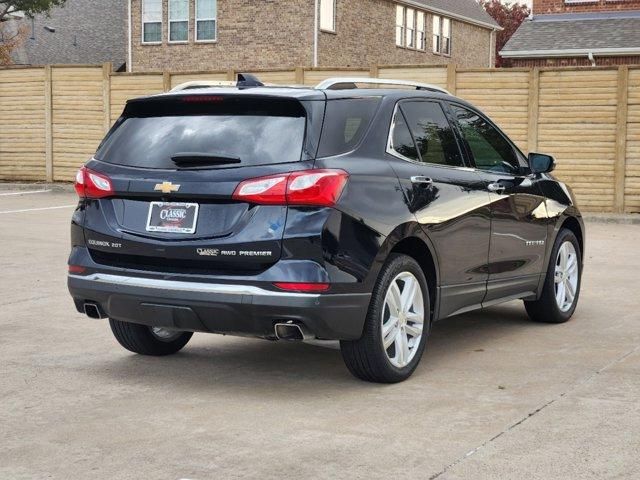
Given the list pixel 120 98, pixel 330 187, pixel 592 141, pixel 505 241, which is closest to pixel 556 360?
pixel 505 241

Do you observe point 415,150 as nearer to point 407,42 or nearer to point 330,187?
point 330,187

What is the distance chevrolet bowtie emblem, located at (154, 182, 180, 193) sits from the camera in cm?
618

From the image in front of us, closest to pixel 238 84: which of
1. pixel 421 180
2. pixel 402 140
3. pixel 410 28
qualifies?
pixel 402 140

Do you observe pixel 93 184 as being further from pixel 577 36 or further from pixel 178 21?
pixel 178 21

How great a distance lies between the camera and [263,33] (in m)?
36.7

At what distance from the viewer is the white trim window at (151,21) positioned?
38.7m

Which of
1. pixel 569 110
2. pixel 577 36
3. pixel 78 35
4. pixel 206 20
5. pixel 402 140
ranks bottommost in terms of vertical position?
pixel 402 140

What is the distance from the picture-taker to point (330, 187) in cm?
601

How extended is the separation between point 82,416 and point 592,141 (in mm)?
15187

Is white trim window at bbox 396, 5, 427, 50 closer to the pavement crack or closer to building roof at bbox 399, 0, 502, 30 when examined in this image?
building roof at bbox 399, 0, 502, 30

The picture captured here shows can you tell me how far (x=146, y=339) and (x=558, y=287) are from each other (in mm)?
3341

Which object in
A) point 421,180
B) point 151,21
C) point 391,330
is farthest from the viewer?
point 151,21

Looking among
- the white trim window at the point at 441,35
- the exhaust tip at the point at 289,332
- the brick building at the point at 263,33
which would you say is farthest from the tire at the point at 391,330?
the white trim window at the point at 441,35

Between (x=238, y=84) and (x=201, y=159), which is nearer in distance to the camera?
(x=201, y=159)
